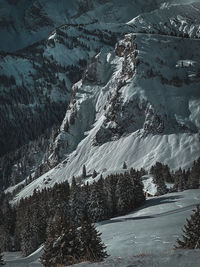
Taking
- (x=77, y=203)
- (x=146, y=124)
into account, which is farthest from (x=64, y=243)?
(x=146, y=124)

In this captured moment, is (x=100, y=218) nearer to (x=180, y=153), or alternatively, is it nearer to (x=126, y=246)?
(x=126, y=246)

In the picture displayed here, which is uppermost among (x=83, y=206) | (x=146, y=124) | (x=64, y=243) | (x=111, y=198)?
(x=146, y=124)

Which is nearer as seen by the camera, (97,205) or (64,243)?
(64,243)

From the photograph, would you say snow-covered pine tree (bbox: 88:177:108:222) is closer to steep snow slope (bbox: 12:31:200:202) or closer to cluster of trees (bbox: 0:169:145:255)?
cluster of trees (bbox: 0:169:145:255)

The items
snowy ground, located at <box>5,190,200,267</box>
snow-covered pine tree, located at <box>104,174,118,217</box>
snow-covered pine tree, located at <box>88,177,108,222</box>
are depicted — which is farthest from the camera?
snow-covered pine tree, located at <box>104,174,118,217</box>

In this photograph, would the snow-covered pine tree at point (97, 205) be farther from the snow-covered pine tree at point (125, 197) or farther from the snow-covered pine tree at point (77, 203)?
the snow-covered pine tree at point (125, 197)

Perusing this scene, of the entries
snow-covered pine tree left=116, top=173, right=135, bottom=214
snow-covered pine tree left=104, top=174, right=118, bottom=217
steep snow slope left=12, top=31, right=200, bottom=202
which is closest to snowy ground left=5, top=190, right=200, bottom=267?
snow-covered pine tree left=116, top=173, right=135, bottom=214

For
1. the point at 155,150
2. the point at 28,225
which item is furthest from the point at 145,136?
the point at 28,225

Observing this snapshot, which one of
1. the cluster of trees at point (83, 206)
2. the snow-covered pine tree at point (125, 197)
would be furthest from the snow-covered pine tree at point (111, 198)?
the snow-covered pine tree at point (125, 197)

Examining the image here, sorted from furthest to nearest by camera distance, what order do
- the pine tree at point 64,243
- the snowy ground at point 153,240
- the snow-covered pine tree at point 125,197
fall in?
the snow-covered pine tree at point 125,197
the pine tree at point 64,243
the snowy ground at point 153,240

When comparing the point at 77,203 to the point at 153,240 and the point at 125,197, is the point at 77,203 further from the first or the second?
the point at 153,240

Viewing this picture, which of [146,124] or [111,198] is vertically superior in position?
[146,124]

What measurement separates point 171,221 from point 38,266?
868 inches

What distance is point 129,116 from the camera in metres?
185
